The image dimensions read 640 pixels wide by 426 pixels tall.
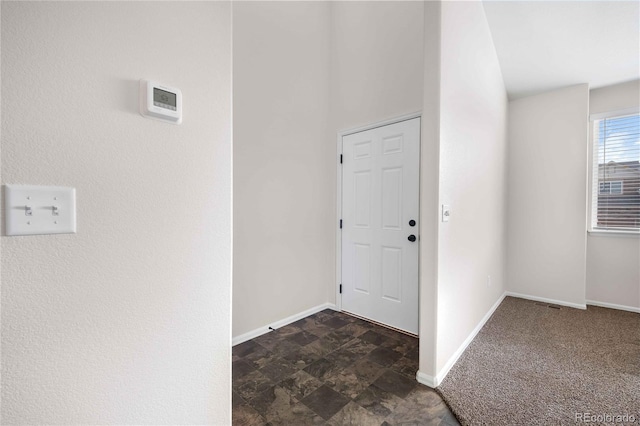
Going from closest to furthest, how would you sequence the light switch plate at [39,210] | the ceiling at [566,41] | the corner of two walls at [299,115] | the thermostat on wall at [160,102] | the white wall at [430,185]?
the light switch plate at [39,210] < the thermostat on wall at [160,102] < the white wall at [430,185] < the ceiling at [566,41] < the corner of two walls at [299,115]

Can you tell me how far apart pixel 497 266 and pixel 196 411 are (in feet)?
11.6

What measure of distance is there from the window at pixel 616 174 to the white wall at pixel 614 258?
0.13 m

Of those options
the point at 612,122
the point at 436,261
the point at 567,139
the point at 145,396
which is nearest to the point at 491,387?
the point at 436,261

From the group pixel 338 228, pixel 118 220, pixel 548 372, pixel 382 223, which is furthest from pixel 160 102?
pixel 548 372

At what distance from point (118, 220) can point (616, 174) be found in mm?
4765

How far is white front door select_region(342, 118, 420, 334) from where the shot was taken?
2.65 meters

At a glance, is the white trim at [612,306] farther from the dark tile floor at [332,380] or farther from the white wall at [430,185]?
the white wall at [430,185]

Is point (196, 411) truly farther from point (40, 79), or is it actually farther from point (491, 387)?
point (491, 387)

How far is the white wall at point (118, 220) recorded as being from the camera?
619mm

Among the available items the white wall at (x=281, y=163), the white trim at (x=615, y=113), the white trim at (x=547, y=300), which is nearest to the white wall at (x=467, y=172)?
the white trim at (x=547, y=300)

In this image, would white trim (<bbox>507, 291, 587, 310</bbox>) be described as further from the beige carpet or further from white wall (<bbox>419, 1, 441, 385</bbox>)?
white wall (<bbox>419, 1, 441, 385</bbox>)

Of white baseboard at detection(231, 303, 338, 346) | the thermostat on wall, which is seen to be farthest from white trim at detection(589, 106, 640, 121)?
the thermostat on wall

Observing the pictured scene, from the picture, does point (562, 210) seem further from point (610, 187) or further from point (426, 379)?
point (426, 379)

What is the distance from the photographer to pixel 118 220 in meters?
0.75
